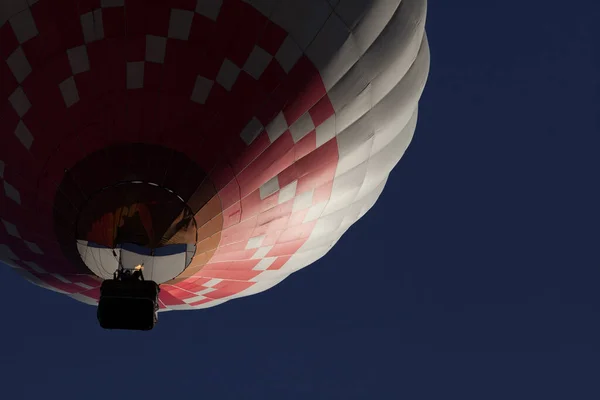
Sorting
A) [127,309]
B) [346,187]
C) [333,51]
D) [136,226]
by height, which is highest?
[333,51]

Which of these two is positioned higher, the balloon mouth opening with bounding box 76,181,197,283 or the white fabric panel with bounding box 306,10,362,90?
the white fabric panel with bounding box 306,10,362,90

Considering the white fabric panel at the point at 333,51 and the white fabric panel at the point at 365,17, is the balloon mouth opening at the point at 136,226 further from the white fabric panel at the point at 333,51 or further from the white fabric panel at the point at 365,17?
the white fabric panel at the point at 365,17

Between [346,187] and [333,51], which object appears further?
[346,187]

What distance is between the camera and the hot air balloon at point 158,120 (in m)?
8.57

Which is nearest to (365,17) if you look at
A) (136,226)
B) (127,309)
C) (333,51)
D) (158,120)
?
(333,51)

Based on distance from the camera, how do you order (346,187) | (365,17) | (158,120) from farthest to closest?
(346,187) → (365,17) → (158,120)

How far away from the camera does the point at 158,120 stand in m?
8.58

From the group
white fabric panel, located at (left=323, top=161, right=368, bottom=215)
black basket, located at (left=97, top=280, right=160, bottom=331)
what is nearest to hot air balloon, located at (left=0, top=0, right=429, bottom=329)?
black basket, located at (left=97, top=280, right=160, bottom=331)

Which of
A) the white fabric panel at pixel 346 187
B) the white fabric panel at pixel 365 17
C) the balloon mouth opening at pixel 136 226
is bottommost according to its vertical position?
the balloon mouth opening at pixel 136 226

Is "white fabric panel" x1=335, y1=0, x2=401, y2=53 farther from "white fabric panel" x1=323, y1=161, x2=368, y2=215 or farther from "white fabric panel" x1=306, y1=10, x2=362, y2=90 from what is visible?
"white fabric panel" x1=323, y1=161, x2=368, y2=215

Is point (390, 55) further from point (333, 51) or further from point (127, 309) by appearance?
point (127, 309)

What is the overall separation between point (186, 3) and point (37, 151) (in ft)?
4.40

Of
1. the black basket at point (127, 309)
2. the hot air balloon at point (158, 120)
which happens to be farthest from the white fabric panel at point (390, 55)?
the black basket at point (127, 309)

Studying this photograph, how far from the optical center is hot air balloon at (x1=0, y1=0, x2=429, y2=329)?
28.1ft
